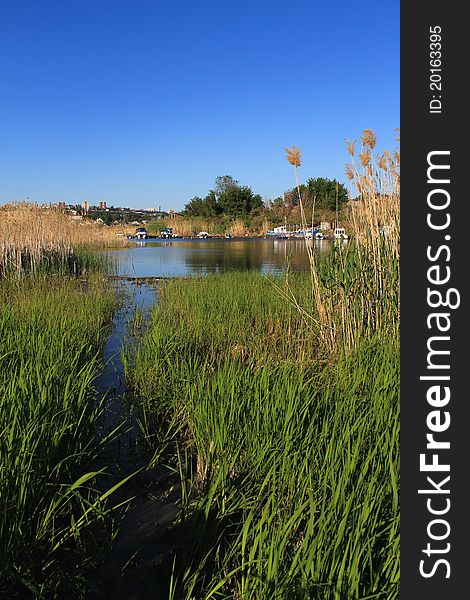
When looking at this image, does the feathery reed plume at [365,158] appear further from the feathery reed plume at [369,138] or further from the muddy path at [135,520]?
the muddy path at [135,520]

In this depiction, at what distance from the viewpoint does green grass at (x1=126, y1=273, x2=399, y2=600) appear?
60.4 inches

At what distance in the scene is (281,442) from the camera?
90.7 inches

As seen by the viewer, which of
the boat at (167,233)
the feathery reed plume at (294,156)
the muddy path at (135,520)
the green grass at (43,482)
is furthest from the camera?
the boat at (167,233)

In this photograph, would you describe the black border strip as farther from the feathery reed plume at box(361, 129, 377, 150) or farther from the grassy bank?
the feathery reed plume at box(361, 129, 377, 150)

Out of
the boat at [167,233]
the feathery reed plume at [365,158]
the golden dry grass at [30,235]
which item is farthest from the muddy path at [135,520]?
the boat at [167,233]

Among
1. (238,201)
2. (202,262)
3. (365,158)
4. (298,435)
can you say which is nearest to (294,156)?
(365,158)

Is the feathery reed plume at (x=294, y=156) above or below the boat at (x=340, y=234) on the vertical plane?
above

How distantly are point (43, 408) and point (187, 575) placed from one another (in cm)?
122

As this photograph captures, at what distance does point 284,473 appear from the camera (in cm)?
204

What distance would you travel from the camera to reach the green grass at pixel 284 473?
154 centimetres

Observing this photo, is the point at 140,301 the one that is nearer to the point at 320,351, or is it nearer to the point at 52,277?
the point at 52,277

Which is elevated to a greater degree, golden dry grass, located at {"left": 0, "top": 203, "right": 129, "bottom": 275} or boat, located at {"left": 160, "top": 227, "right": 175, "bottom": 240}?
boat, located at {"left": 160, "top": 227, "right": 175, "bottom": 240}

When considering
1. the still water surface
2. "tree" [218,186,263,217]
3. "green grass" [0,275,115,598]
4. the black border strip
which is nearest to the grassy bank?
the black border strip

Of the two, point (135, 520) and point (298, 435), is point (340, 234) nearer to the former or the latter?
point (298, 435)
